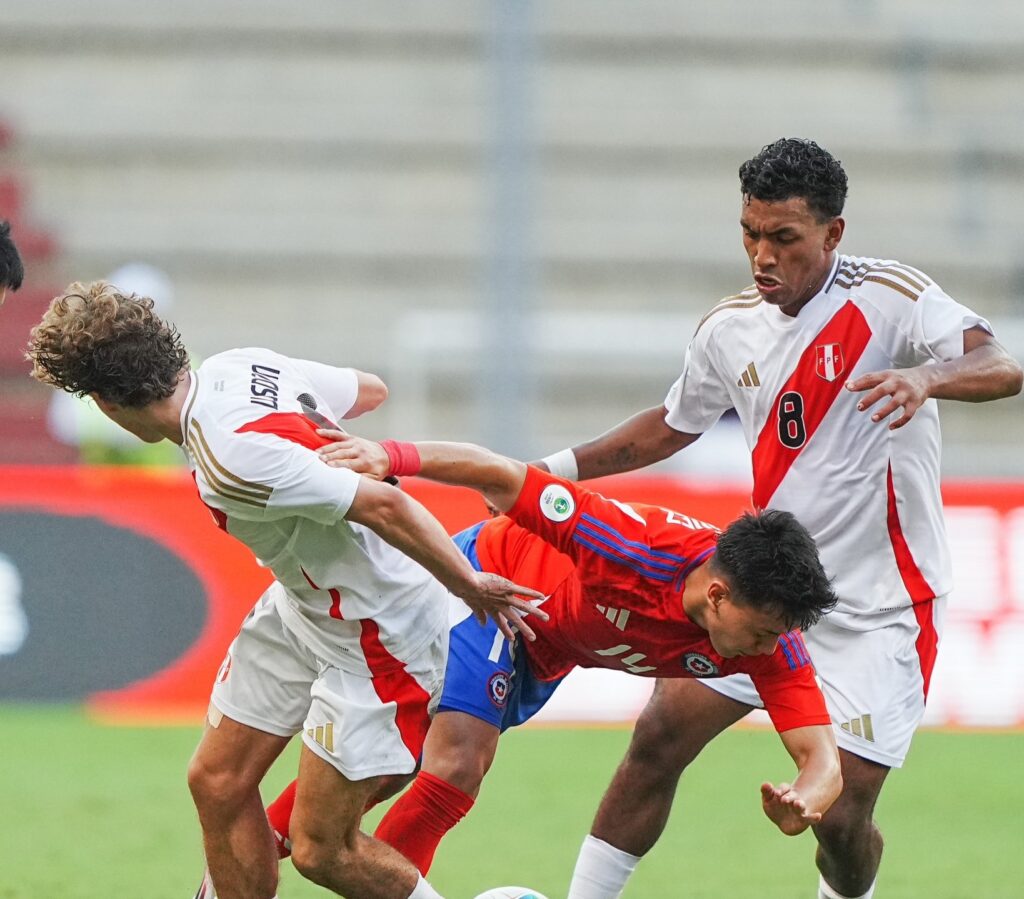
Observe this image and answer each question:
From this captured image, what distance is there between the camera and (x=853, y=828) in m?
4.71

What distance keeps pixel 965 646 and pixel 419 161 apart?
22.3 feet

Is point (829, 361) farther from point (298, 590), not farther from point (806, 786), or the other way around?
point (298, 590)

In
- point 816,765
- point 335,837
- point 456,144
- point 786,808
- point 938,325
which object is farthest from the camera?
point 456,144

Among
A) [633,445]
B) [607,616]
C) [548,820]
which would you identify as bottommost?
[548,820]

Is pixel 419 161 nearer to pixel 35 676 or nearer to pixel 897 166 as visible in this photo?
pixel 897 166

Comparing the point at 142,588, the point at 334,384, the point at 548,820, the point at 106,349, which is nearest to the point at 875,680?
the point at 334,384

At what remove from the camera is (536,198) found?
10.6 metres

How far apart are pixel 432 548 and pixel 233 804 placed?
99cm

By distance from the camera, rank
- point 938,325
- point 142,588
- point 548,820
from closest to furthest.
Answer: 1. point 938,325
2. point 548,820
3. point 142,588

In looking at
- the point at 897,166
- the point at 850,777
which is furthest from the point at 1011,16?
the point at 850,777

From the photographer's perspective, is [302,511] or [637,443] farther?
[637,443]

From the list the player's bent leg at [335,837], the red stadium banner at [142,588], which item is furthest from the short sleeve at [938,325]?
the red stadium banner at [142,588]

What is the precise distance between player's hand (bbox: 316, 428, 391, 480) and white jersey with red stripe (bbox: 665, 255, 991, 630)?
1221 millimetres

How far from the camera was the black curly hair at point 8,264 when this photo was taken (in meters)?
4.90
